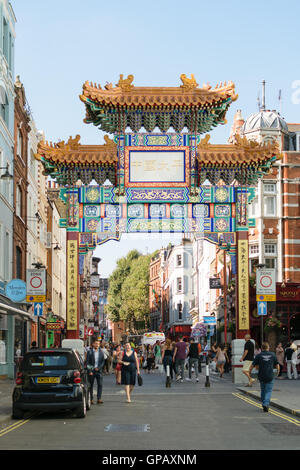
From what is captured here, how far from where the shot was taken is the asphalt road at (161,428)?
41.3ft

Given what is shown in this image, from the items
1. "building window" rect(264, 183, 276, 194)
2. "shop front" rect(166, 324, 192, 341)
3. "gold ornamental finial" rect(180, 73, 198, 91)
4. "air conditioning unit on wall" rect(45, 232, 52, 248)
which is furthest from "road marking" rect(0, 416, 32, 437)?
"shop front" rect(166, 324, 192, 341)

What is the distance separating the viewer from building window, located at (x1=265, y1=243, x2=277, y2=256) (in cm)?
5591

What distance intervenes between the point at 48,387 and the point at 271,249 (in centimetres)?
4065

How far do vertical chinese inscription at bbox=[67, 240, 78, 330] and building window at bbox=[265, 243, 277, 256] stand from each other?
91.3 ft

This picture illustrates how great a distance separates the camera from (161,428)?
1504cm

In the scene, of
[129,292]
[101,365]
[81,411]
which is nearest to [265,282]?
[101,365]

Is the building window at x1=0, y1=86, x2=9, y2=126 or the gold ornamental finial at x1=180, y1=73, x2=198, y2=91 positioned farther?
the building window at x1=0, y1=86, x2=9, y2=126

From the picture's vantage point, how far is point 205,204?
3131 centimetres

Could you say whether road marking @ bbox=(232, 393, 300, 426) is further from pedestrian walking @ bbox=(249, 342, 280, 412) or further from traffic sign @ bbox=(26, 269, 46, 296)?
traffic sign @ bbox=(26, 269, 46, 296)

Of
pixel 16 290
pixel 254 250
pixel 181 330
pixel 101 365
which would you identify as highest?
pixel 254 250

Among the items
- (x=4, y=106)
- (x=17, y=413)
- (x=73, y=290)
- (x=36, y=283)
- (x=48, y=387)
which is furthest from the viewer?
(x=4, y=106)

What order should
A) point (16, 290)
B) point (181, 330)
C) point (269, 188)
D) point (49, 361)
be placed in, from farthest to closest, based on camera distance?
1. point (181, 330)
2. point (269, 188)
3. point (16, 290)
4. point (49, 361)

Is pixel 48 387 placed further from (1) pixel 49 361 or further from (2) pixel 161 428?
(2) pixel 161 428
